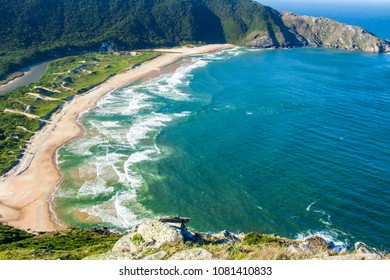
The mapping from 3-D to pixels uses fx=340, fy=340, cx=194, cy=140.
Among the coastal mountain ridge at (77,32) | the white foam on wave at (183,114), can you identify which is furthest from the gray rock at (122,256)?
the coastal mountain ridge at (77,32)

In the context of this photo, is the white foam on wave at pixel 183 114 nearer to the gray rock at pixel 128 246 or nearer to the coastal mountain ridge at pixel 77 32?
the gray rock at pixel 128 246

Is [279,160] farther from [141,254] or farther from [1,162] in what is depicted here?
[1,162]

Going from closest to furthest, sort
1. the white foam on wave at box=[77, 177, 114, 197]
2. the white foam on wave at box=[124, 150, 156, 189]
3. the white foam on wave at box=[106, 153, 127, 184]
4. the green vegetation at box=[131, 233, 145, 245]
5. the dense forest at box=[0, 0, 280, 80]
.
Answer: the green vegetation at box=[131, 233, 145, 245], the white foam on wave at box=[77, 177, 114, 197], the white foam on wave at box=[124, 150, 156, 189], the white foam on wave at box=[106, 153, 127, 184], the dense forest at box=[0, 0, 280, 80]

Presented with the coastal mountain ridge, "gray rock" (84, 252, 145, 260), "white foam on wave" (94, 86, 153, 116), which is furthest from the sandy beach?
the coastal mountain ridge

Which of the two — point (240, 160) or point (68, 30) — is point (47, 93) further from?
point (68, 30)

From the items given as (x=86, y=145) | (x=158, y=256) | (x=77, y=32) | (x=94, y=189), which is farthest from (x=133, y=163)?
(x=77, y=32)

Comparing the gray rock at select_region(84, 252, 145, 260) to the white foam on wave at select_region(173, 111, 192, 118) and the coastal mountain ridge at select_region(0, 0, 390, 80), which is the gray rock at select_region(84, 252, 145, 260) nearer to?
the white foam on wave at select_region(173, 111, 192, 118)
